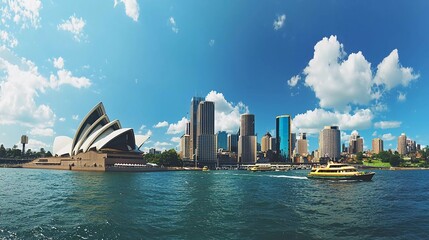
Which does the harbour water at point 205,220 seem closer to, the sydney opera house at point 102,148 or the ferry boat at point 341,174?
the ferry boat at point 341,174

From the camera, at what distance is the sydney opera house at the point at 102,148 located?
13038cm

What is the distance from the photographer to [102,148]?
133750mm

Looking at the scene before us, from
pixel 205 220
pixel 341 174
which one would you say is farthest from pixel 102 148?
pixel 205 220

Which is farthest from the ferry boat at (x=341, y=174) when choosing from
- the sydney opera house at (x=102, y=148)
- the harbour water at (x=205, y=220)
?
the sydney opera house at (x=102, y=148)

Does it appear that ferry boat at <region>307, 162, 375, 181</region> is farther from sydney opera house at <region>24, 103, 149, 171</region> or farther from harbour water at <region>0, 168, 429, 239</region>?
sydney opera house at <region>24, 103, 149, 171</region>

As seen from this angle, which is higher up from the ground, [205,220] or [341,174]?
[205,220]

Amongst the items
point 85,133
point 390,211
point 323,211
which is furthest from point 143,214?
point 85,133

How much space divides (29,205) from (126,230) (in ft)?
50.9

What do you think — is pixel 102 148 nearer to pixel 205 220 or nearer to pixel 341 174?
pixel 341 174

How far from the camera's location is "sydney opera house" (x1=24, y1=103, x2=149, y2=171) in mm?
130375

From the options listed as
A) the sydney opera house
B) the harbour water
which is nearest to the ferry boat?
the harbour water

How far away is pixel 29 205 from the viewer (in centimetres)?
3075

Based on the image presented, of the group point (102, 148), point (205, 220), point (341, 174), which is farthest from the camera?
point (102, 148)

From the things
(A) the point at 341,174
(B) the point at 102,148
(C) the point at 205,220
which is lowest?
(A) the point at 341,174
